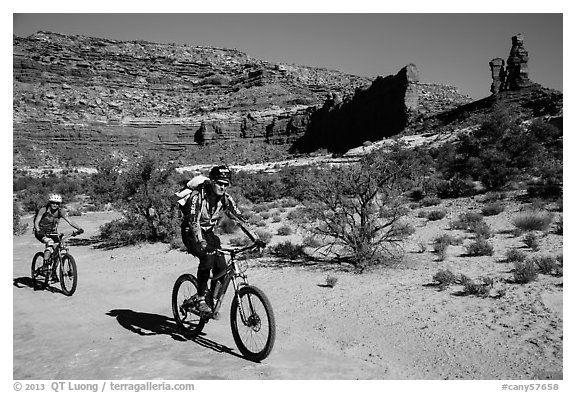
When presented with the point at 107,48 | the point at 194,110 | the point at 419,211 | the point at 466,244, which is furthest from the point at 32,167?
the point at 107,48

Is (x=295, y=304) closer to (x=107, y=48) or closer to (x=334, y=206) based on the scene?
(x=334, y=206)

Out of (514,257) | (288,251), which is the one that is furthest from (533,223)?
(288,251)

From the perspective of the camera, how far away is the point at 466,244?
10.2 meters

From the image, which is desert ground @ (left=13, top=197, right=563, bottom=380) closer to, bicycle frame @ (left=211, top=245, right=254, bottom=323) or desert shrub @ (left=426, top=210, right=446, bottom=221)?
bicycle frame @ (left=211, top=245, right=254, bottom=323)

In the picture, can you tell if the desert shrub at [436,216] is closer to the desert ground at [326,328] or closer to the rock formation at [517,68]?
the desert ground at [326,328]

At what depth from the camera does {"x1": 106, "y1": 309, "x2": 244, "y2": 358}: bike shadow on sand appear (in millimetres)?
5470

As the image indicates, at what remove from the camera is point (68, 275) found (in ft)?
26.1

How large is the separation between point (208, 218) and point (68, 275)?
13.5 ft

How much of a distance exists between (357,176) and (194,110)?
272 feet

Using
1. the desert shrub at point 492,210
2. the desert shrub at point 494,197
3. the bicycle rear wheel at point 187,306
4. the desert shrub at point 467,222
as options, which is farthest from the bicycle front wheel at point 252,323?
the desert shrub at point 494,197

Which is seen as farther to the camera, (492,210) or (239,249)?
(492,210)

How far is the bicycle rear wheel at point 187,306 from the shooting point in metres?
5.61

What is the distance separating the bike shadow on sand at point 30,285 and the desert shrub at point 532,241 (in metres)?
9.31

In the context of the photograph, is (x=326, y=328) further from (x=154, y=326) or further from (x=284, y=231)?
(x=284, y=231)
